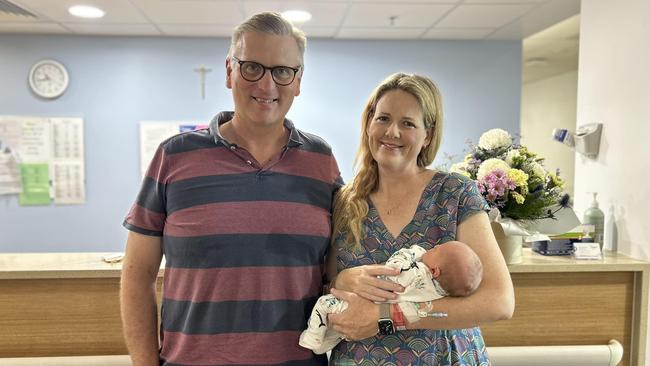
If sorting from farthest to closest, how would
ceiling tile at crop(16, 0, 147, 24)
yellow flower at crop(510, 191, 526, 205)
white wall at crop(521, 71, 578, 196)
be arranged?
white wall at crop(521, 71, 578, 196) → ceiling tile at crop(16, 0, 147, 24) → yellow flower at crop(510, 191, 526, 205)

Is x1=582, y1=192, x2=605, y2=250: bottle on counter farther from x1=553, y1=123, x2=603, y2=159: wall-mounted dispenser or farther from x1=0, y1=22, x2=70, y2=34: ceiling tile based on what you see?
x1=0, y1=22, x2=70, y2=34: ceiling tile

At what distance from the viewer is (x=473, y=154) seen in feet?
6.32

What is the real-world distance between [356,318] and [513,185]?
0.86 metres

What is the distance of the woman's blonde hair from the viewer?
130 cm

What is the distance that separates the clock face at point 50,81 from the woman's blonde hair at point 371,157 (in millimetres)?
3711

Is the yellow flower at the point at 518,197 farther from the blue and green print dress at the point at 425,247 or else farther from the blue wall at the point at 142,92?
the blue wall at the point at 142,92

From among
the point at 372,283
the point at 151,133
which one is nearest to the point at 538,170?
the point at 372,283

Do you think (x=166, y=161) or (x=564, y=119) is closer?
(x=166, y=161)

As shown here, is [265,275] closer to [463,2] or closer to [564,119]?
[463,2]

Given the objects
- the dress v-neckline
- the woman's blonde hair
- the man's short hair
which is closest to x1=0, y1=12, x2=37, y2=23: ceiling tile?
the man's short hair

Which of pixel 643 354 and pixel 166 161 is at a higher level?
pixel 166 161

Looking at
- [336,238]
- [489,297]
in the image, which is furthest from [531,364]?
[336,238]

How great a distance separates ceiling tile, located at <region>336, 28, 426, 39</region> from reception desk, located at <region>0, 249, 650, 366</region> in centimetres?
252

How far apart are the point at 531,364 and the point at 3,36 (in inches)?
181
